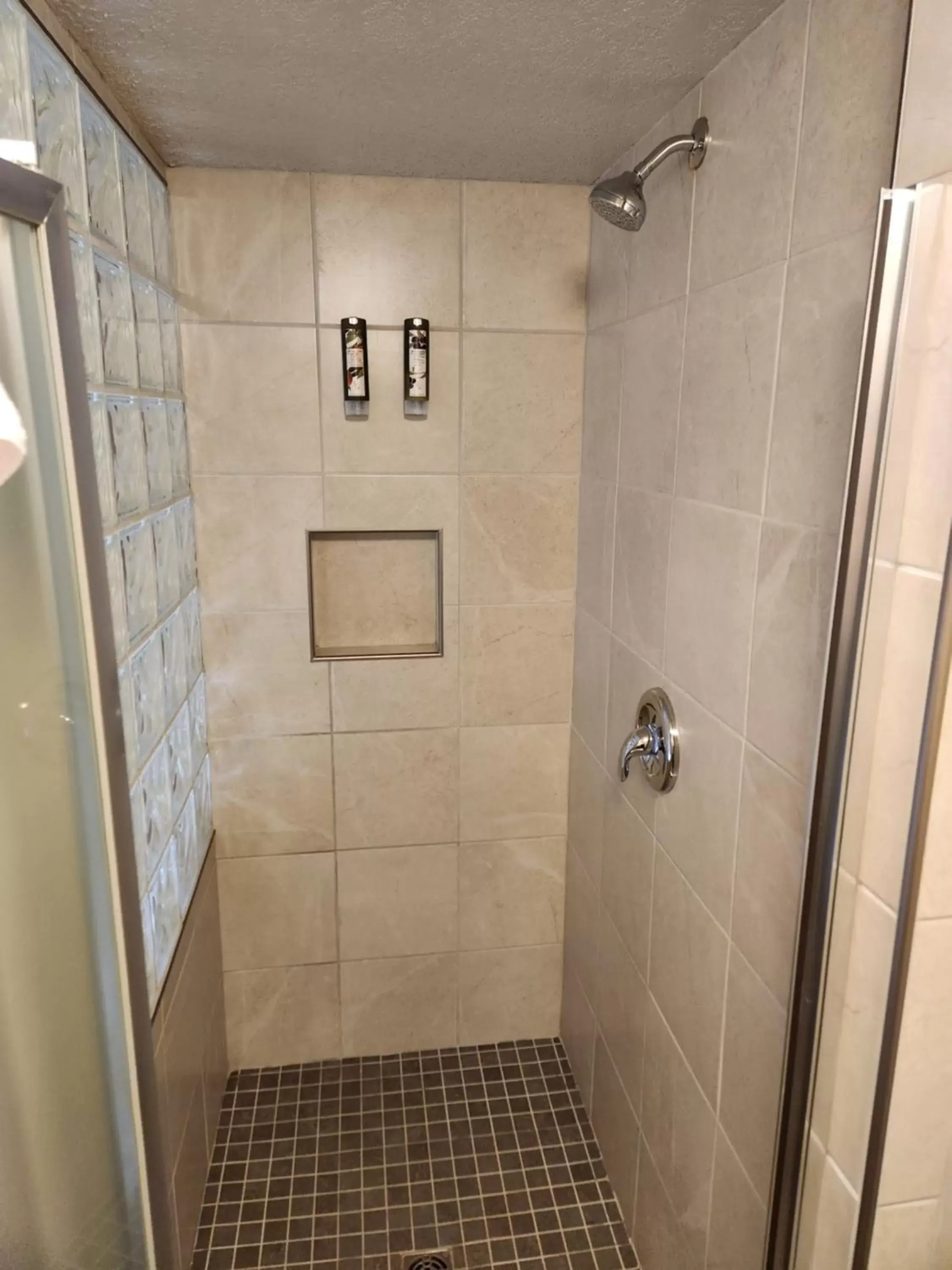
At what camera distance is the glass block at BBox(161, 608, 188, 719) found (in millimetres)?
1528

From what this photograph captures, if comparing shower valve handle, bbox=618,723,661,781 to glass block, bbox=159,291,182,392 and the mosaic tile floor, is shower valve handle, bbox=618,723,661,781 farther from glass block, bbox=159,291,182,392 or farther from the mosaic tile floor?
glass block, bbox=159,291,182,392

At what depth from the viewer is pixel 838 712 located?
0.88 metres

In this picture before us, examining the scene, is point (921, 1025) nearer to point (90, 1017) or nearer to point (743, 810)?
point (743, 810)

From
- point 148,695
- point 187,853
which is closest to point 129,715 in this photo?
point 148,695

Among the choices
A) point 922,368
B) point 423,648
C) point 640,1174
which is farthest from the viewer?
point 423,648

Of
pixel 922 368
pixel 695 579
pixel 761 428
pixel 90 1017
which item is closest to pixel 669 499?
pixel 695 579

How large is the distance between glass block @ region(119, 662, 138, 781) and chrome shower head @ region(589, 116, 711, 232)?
101cm

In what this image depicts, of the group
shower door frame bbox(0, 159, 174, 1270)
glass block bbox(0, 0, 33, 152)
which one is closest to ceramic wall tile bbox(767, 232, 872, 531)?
shower door frame bbox(0, 159, 174, 1270)

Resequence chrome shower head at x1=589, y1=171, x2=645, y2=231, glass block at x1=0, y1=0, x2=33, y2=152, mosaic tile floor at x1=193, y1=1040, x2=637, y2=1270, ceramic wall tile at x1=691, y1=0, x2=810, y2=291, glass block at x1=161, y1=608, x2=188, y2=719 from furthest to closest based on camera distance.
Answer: mosaic tile floor at x1=193, y1=1040, x2=637, y2=1270 → glass block at x1=161, y1=608, x2=188, y2=719 → chrome shower head at x1=589, y1=171, x2=645, y2=231 → ceramic wall tile at x1=691, y1=0, x2=810, y2=291 → glass block at x1=0, y1=0, x2=33, y2=152

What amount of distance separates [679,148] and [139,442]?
96 centimetres

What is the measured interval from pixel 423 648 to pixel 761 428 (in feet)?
3.45

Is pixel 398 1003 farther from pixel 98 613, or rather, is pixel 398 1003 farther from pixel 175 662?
pixel 98 613

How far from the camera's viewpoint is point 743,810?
3.91 ft

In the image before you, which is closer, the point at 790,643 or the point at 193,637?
the point at 790,643
